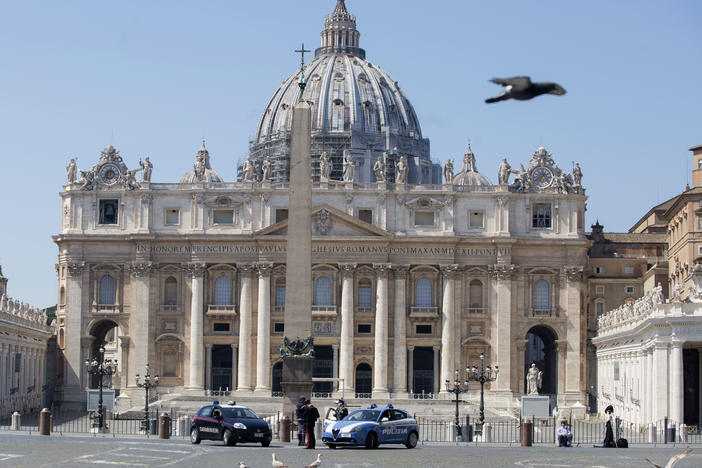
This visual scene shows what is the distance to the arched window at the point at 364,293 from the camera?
107750 millimetres

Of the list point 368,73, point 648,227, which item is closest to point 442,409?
point 648,227

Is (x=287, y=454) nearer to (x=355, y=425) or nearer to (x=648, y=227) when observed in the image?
(x=355, y=425)

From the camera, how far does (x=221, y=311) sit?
107 m

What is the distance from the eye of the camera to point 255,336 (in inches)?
4218

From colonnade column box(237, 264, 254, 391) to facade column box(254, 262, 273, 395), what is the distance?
684 mm

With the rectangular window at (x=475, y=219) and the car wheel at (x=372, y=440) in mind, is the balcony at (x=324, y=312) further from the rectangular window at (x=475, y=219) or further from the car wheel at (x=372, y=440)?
the car wheel at (x=372, y=440)

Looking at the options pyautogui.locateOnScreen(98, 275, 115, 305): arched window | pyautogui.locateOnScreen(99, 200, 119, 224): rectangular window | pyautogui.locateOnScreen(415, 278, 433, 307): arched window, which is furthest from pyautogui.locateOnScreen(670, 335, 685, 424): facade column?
pyautogui.locateOnScreen(99, 200, 119, 224): rectangular window

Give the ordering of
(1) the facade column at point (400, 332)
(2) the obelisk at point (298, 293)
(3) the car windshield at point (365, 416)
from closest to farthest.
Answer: (3) the car windshield at point (365, 416)
(2) the obelisk at point (298, 293)
(1) the facade column at point (400, 332)

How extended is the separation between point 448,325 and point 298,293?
1783 inches

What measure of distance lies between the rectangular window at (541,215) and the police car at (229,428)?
58.5m

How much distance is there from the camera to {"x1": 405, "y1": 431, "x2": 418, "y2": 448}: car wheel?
51781mm

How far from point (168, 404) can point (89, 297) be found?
50.4 feet

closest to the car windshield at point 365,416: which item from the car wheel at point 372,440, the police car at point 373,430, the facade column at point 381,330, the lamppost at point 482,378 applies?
the police car at point 373,430

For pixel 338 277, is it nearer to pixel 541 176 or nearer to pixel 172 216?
pixel 172 216
